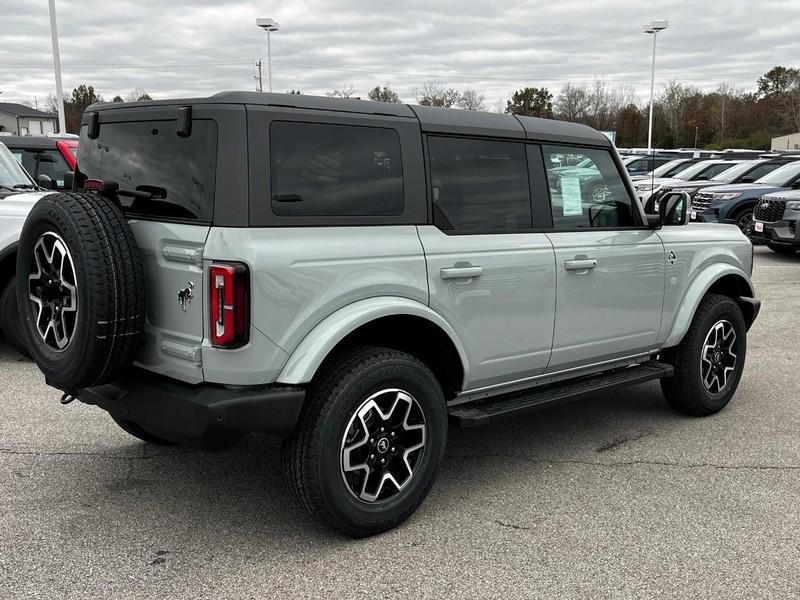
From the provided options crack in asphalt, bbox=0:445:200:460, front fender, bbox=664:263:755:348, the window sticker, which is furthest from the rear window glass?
front fender, bbox=664:263:755:348

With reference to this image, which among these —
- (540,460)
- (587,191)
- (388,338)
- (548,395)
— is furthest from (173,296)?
(587,191)

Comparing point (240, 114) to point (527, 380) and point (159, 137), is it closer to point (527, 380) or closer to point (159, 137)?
point (159, 137)

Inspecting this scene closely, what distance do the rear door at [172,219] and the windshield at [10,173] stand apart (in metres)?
4.27

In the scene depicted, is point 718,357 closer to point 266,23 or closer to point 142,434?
point 142,434

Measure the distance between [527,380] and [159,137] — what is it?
227 centimetres

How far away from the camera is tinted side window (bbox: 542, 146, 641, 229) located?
14.3 ft

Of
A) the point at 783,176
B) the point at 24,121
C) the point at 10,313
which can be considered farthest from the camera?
the point at 24,121

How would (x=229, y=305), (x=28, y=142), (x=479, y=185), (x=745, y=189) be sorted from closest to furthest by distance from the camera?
(x=229, y=305), (x=479, y=185), (x=28, y=142), (x=745, y=189)

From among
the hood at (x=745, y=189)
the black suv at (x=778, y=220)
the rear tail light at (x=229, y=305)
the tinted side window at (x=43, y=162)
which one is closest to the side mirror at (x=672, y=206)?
the rear tail light at (x=229, y=305)

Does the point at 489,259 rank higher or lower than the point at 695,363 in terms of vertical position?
higher

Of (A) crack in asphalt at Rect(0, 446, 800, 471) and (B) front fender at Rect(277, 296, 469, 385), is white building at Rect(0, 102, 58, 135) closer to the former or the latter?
(A) crack in asphalt at Rect(0, 446, 800, 471)

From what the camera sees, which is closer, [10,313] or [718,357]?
[718,357]

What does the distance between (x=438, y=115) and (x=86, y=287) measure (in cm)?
188

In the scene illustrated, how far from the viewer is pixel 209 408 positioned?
3.03 meters
